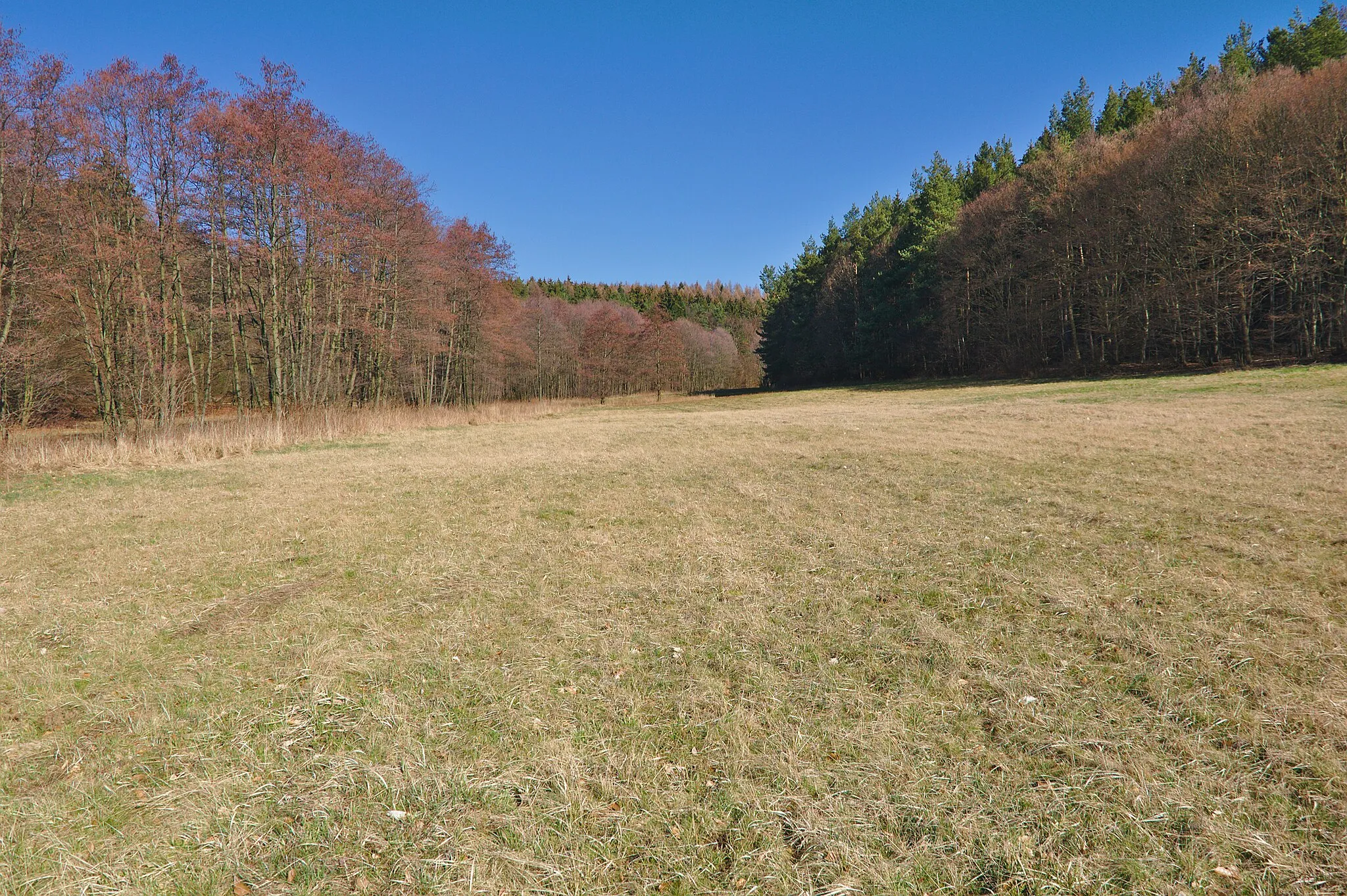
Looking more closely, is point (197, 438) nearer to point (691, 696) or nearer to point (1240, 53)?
point (691, 696)

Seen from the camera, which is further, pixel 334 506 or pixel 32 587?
pixel 334 506

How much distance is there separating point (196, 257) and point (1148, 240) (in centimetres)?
4359

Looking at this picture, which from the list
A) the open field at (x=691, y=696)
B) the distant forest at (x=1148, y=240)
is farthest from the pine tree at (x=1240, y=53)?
the open field at (x=691, y=696)

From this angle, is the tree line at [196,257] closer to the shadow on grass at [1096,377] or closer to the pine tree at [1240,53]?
the shadow on grass at [1096,377]

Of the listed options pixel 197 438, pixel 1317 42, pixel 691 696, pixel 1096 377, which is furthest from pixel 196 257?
pixel 1317 42

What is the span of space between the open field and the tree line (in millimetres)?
13124

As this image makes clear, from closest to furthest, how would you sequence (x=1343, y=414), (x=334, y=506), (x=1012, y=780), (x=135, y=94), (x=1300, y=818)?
(x=1300, y=818) → (x=1012, y=780) → (x=334, y=506) → (x=1343, y=414) → (x=135, y=94)

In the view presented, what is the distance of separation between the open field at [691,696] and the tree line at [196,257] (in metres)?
13.1

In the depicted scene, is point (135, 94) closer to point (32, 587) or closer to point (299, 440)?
point (299, 440)

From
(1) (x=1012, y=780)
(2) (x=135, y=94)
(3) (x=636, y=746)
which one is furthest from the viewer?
(2) (x=135, y=94)

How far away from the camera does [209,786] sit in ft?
10.1

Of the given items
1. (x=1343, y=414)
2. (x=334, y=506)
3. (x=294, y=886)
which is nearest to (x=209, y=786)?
(x=294, y=886)

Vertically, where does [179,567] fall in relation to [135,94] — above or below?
below

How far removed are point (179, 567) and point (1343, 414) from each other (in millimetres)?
22563
